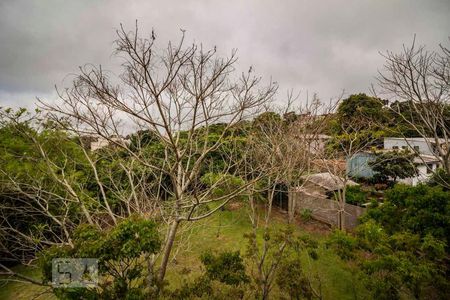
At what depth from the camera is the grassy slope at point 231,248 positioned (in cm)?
849

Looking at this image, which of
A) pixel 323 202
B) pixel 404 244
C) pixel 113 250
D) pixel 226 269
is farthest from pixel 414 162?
pixel 113 250

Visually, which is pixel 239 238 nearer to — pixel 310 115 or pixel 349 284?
pixel 349 284

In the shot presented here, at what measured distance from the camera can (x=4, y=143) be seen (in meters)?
10.3

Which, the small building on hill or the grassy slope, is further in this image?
the small building on hill

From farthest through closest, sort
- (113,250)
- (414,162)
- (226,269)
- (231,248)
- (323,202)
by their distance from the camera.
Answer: (323,202) → (414,162) → (231,248) → (226,269) → (113,250)

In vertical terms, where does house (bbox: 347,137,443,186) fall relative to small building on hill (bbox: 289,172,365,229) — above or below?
above

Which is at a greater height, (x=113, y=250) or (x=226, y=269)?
(x=113, y=250)

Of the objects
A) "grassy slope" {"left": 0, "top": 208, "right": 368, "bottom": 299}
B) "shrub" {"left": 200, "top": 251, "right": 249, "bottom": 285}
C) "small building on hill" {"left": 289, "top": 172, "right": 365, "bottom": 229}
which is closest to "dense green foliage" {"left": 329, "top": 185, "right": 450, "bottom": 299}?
"grassy slope" {"left": 0, "top": 208, "right": 368, "bottom": 299}

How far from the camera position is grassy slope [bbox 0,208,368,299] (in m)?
8.49

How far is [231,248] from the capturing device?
1159 cm

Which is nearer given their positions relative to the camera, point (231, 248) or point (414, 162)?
point (231, 248)

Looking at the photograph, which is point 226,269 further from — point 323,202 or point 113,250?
point 323,202

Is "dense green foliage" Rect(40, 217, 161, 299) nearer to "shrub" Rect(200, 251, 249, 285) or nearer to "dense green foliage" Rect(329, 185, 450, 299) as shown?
"shrub" Rect(200, 251, 249, 285)

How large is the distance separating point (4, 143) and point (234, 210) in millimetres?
11793
